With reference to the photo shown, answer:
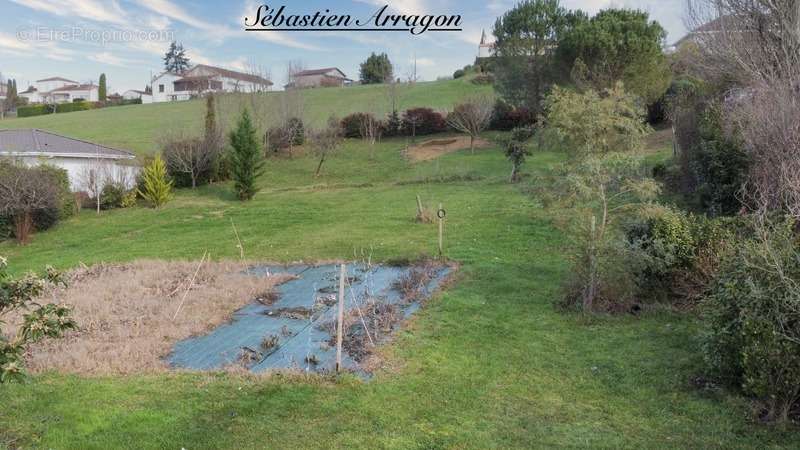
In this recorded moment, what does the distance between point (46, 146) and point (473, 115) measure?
18.2m

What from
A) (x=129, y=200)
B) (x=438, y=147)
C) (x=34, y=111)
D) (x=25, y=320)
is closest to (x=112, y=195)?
(x=129, y=200)

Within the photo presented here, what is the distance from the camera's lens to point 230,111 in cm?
3388

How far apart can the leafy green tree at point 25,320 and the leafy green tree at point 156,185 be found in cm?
1784

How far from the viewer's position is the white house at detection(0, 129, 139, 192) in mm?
20500

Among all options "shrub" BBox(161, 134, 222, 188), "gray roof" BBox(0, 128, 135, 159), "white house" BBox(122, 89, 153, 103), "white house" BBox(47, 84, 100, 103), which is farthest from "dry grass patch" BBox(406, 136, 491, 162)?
"white house" BBox(47, 84, 100, 103)

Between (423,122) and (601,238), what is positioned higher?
(423,122)

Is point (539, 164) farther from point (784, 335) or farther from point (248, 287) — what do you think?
point (784, 335)

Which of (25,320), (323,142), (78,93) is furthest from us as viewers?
(78,93)

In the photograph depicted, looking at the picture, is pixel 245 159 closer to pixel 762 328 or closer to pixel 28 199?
pixel 28 199

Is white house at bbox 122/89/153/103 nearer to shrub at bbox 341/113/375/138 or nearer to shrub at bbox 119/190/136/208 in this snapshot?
shrub at bbox 341/113/375/138

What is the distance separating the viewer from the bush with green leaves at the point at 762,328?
4773mm

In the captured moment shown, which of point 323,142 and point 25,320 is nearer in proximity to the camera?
point 25,320

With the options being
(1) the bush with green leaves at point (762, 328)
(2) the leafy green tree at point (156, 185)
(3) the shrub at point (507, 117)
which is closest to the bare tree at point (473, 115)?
(3) the shrub at point (507, 117)

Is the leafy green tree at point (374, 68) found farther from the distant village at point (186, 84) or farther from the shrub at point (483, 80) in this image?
the shrub at point (483, 80)
